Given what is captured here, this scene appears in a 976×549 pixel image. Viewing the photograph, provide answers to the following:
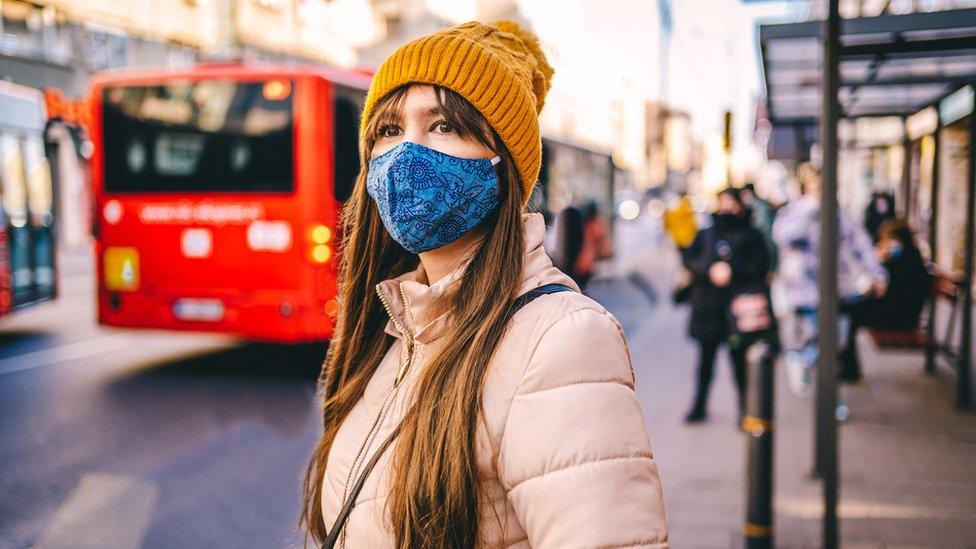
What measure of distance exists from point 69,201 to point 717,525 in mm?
19056

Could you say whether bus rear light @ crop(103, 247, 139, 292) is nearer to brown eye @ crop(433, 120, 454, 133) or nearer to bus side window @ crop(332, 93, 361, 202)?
bus side window @ crop(332, 93, 361, 202)

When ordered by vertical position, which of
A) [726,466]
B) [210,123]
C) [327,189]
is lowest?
[726,466]

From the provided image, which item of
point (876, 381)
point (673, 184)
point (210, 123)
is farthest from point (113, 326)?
point (673, 184)

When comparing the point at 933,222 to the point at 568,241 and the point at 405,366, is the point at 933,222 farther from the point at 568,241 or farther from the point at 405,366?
the point at 405,366

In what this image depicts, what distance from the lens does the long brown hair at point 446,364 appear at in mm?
1320

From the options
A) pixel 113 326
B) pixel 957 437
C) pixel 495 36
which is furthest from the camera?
pixel 113 326

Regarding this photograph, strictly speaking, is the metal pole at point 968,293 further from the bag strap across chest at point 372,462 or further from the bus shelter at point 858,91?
the bag strap across chest at point 372,462

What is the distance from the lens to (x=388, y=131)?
1634 mm

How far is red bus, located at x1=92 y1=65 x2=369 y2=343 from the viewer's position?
321 inches

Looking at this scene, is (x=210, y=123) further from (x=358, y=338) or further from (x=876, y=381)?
(x=358, y=338)

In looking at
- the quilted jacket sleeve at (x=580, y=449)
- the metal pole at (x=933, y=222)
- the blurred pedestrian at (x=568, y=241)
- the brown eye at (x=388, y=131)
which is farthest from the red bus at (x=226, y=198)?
the quilted jacket sleeve at (x=580, y=449)

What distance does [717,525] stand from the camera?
4.42 metres

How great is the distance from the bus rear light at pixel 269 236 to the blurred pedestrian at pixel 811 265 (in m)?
4.43

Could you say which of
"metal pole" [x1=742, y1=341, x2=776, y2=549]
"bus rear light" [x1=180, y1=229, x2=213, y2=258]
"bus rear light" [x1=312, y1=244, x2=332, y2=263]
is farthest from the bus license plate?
"metal pole" [x1=742, y1=341, x2=776, y2=549]
